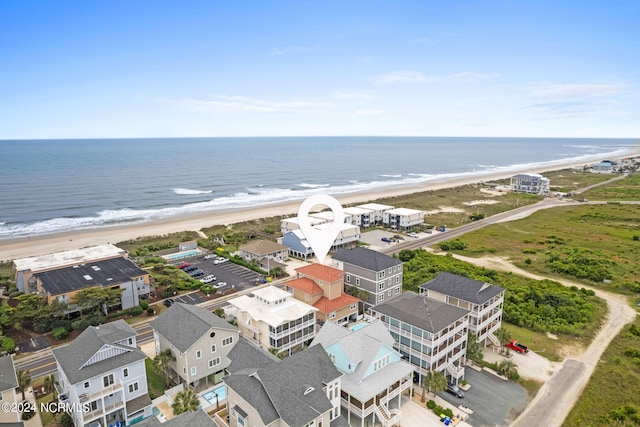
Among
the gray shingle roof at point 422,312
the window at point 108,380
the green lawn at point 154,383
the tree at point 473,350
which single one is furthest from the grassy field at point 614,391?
the window at point 108,380

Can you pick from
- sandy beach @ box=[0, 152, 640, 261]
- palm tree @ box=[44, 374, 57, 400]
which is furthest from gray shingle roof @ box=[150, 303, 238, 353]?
sandy beach @ box=[0, 152, 640, 261]

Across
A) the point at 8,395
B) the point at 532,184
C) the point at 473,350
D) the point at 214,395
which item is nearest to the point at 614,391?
the point at 473,350

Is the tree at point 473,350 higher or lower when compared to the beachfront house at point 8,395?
lower

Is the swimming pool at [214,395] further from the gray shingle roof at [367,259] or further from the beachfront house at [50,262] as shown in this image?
the beachfront house at [50,262]

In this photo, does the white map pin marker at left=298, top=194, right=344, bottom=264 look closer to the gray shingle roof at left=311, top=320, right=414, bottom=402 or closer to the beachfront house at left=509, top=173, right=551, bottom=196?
the gray shingle roof at left=311, top=320, right=414, bottom=402

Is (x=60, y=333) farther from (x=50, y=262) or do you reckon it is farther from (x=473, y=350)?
(x=473, y=350)

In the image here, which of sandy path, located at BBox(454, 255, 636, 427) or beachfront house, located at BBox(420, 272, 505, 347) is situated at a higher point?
beachfront house, located at BBox(420, 272, 505, 347)
